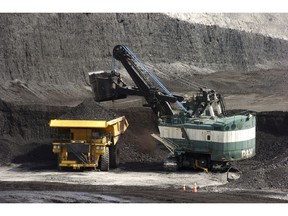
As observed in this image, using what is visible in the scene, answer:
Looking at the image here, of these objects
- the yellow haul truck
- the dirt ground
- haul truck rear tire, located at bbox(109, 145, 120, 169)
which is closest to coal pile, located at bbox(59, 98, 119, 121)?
the dirt ground

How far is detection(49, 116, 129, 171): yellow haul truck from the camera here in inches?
1023

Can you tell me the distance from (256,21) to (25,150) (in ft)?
120

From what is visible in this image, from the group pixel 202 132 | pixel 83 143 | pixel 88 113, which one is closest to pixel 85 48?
pixel 88 113

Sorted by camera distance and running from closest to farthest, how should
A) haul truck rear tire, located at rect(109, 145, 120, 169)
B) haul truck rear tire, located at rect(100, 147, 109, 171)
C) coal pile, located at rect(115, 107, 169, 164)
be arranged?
haul truck rear tire, located at rect(100, 147, 109, 171) < haul truck rear tire, located at rect(109, 145, 120, 169) < coal pile, located at rect(115, 107, 169, 164)

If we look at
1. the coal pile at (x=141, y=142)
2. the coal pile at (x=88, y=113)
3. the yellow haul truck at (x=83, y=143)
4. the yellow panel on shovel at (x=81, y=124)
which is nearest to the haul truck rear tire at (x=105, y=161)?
the yellow haul truck at (x=83, y=143)

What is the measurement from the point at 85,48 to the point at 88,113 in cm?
2057

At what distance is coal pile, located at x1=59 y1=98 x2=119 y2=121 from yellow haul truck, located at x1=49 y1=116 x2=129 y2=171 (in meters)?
0.66

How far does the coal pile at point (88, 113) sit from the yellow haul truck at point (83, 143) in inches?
25.8

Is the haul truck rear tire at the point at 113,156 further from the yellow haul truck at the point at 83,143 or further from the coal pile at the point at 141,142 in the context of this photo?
the coal pile at the point at 141,142

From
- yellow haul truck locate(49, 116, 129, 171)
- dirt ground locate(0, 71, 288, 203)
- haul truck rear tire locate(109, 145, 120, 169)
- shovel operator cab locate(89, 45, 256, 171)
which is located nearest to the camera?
dirt ground locate(0, 71, 288, 203)

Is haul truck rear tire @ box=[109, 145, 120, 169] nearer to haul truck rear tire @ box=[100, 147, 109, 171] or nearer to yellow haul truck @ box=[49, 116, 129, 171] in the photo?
yellow haul truck @ box=[49, 116, 129, 171]

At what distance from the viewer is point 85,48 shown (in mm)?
47281

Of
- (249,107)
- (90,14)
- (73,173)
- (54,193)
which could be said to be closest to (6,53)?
(90,14)

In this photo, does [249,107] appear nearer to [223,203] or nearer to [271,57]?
[223,203]
